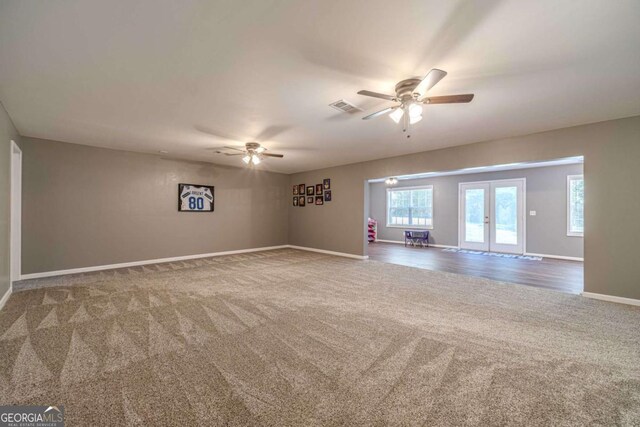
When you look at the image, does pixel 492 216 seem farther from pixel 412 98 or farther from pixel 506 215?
pixel 412 98

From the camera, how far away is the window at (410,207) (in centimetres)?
925

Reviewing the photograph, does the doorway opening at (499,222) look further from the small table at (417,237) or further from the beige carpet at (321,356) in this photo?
the beige carpet at (321,356)

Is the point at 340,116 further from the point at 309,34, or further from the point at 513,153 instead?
the point at 513,153

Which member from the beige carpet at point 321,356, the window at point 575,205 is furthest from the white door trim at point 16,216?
the window at point 575,205

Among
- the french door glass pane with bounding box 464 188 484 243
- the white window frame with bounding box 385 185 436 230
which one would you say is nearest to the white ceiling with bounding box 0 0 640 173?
the french door glass pane with bounding box 464 188 484 243

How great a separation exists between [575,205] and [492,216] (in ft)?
6.01

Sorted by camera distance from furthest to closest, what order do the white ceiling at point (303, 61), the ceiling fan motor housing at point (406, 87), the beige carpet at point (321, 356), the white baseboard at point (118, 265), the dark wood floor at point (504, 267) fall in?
1. the white baseboard at point (118, 265)
2. the dark wood floor at point (504, 267)
3. the ceiling fan motor housing at point (406, 87)
4. the white ceiling at point (303, 61)
5. the beige carpet at point (321, 356)

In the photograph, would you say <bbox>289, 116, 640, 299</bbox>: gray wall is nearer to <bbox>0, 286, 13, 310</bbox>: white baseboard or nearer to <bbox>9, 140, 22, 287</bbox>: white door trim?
<bbox>0, 286, 13, 310</bbox>: white baseboard

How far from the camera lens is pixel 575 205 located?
259 inches

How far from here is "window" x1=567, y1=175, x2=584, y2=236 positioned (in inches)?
255

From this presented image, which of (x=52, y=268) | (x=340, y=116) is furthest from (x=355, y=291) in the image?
(x=52, y=268)

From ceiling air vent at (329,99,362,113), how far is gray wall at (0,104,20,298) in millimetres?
4231

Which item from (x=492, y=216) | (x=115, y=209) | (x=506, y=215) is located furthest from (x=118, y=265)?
(x=506, y=215)

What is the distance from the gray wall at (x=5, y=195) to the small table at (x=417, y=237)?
9339 millimetres
